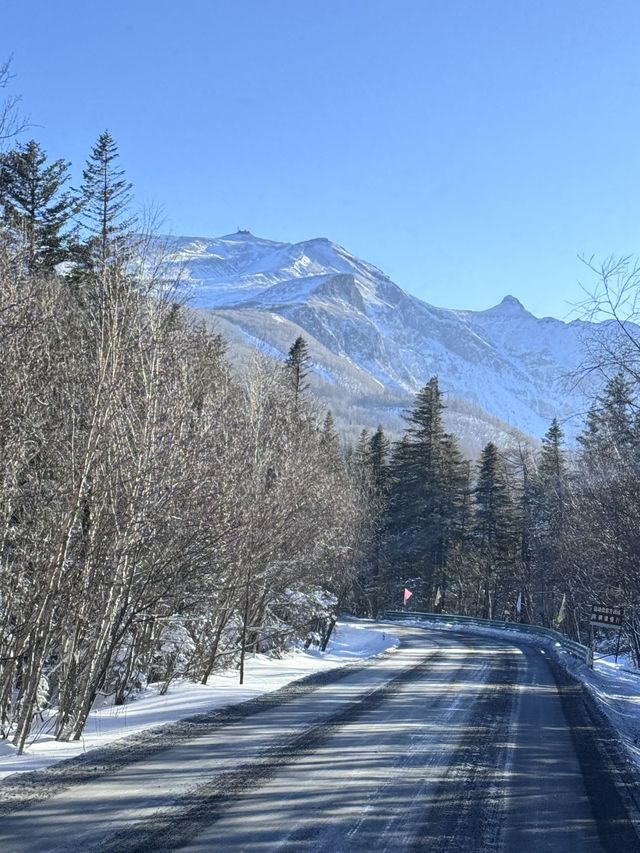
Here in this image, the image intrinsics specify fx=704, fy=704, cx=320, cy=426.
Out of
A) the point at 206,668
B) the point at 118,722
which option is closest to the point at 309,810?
the point at 118,722

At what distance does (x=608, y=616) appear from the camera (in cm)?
2162

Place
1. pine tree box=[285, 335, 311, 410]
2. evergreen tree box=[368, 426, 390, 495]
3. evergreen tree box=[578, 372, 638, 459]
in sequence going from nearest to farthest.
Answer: evergreen tree box=[578, 372, 638, 459]
pine tree box=[285, 335, 311, 410]
evergreen tree box=[368, 426, 390, 495]

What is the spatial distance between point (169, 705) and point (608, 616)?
602 inches

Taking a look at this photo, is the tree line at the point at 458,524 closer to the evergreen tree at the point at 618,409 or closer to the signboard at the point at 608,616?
the signboard at the point at 608,616

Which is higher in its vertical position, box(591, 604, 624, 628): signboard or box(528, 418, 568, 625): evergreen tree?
box(528, 418, 568, 625): evergreen tree

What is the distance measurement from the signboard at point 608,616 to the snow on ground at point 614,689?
149 centimetres

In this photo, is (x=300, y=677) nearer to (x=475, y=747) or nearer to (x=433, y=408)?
(x=475, y=747)

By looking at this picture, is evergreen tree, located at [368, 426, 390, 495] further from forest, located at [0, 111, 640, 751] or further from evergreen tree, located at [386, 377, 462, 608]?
forest, located at [0, 111, 640, 751]

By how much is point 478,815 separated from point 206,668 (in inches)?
369

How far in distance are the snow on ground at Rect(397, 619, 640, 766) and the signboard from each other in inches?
58.8

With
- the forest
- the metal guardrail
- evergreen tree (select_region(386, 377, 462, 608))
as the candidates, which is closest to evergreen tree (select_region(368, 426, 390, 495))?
evergreen tree (select_region(386, 377, 462, 608))

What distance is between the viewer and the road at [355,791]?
18.2 feet

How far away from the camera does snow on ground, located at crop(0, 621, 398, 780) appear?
7.60 meters

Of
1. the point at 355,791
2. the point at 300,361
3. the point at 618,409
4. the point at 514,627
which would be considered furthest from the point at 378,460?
the point at 355,791
